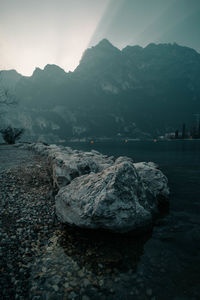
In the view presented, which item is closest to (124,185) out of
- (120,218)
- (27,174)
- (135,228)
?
(120,218)

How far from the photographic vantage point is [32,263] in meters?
3.95

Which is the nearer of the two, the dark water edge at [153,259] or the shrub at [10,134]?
the dark water edge at [153,259]

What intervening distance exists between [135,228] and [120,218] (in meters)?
0.82

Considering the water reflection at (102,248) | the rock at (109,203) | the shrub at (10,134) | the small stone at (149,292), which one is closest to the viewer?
the small stone at (149,292)

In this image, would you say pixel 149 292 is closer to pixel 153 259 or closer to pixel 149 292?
pixel 149 292

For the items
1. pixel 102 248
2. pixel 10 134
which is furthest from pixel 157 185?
pixel 10 134

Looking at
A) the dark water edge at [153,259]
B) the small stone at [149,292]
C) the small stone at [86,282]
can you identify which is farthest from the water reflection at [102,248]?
the small stone at [149,292]

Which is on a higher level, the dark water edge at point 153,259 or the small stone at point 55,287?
the small stone at point 55,287

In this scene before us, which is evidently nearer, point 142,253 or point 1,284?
point 1,284

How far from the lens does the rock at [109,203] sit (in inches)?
195

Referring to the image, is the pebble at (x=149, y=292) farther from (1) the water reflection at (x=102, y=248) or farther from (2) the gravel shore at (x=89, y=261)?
(1) the water reflection at (x=102, y=248)

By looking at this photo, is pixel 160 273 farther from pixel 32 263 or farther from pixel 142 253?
pixel 32 263

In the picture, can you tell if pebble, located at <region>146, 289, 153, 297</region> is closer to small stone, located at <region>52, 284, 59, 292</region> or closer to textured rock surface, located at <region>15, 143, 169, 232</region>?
textured rock surface, located at <region>15, 143, 169, 232</region>

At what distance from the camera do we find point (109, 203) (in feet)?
16.4
